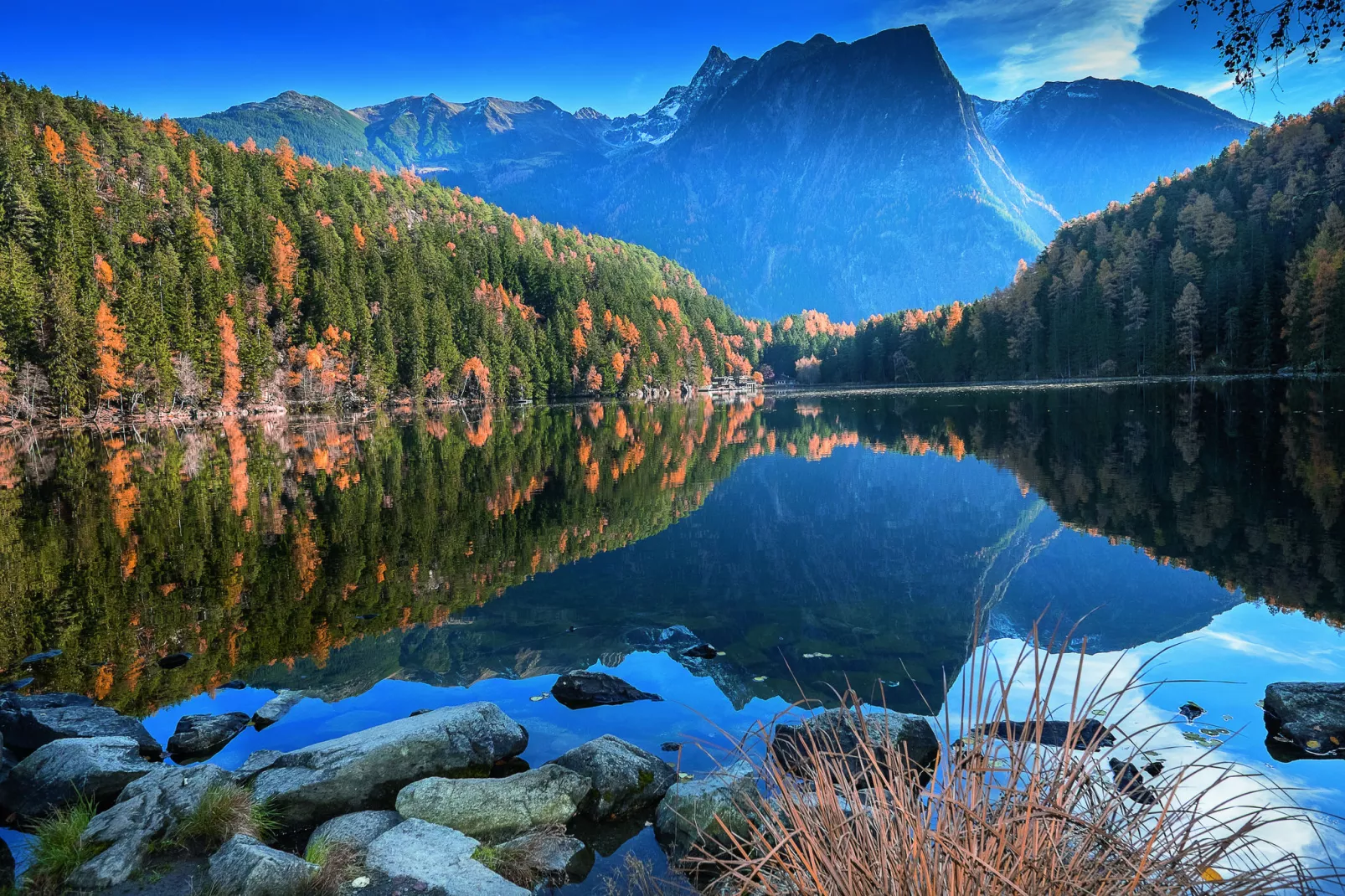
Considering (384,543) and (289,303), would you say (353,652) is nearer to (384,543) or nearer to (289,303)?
(384,543)

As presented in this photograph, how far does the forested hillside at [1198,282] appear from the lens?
7156 centimetres

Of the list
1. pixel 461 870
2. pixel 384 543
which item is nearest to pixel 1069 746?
pixel 461 870

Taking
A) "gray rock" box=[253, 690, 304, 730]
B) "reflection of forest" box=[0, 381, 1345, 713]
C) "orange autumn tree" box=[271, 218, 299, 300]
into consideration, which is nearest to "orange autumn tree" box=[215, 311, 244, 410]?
"orange autumn tree" box=[271, 218, 299, 300]

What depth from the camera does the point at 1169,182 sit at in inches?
4336

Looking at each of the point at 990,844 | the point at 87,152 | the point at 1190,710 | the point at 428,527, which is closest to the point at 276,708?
the point at 990,844

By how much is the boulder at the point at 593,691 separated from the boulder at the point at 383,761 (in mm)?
1337

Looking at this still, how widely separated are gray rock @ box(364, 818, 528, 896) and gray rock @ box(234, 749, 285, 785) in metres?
2.23

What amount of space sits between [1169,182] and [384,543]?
438 feet

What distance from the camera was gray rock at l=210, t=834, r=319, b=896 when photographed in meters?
4.96

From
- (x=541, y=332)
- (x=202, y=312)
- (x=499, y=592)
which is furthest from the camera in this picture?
(x=541, y=332)

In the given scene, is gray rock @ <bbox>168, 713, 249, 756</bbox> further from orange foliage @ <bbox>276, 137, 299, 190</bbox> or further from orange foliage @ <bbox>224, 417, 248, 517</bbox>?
→ orange foliage @ <bbox>276, 137, 299, 190</bbox>

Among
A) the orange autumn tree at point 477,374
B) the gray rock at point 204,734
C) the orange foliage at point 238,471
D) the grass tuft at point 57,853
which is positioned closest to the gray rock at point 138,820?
the grass tuft at point 57,853

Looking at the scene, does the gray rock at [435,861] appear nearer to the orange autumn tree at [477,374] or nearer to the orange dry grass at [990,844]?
the orange dry grass at [990,844]

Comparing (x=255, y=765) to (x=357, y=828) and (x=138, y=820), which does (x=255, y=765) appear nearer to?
(x=138, y=820)
